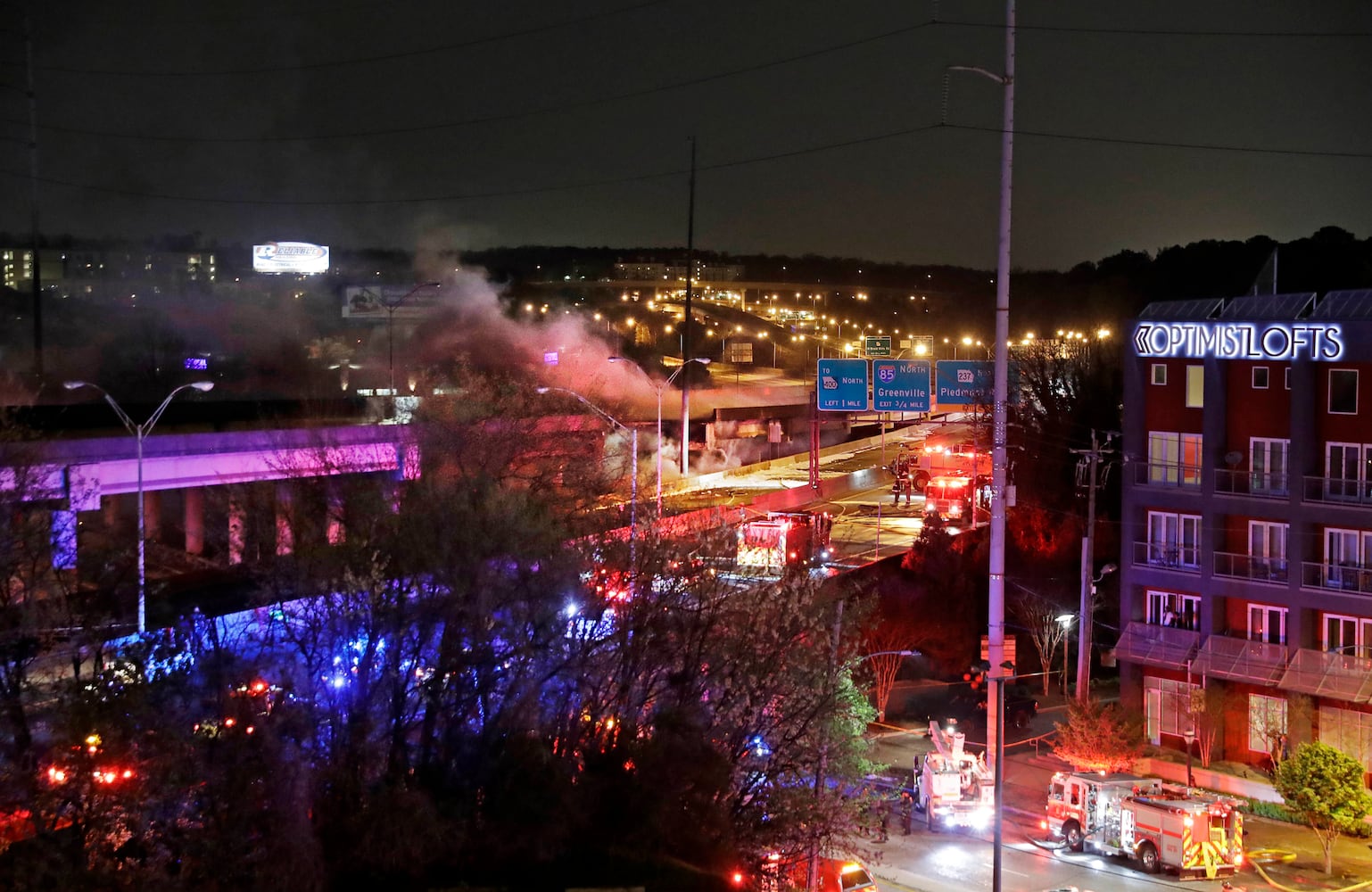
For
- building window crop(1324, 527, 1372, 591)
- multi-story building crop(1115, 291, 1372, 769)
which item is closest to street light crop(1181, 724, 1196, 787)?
multi-story building crop(1115, 291, 1372, 769)

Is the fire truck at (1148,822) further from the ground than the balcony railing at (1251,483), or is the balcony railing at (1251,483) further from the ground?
the balcony railing at (1251,483)

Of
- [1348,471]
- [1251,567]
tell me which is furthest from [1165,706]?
[1348,471]

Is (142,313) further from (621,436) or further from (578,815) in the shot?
(578,815)

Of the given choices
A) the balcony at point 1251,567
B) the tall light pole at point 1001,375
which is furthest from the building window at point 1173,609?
the tall light pole at point 1001,375

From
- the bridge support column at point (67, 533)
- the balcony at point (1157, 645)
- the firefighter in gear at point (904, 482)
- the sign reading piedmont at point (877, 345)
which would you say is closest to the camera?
the balcony at point (1157, 645)

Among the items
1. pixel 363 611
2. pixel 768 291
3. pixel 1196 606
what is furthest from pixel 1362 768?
pixel 768 291

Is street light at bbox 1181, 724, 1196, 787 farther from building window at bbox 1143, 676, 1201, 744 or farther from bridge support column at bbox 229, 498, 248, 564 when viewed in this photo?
bridge support column at bbox 229, 498, 248, 564

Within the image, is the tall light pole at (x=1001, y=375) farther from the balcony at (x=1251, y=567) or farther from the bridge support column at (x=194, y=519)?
the bridge support column at (x=194, y=519)
